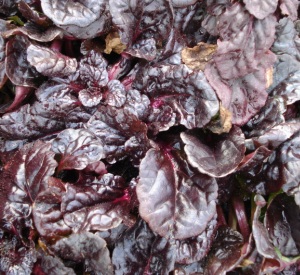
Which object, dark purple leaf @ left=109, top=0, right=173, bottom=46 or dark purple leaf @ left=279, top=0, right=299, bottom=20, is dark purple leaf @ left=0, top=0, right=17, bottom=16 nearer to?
dark purple leaf @ left=109, top=0, right=173, bottom=46

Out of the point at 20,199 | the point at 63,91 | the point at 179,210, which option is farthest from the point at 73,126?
the point at 179,210

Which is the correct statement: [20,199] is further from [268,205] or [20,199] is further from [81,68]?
[268,205]

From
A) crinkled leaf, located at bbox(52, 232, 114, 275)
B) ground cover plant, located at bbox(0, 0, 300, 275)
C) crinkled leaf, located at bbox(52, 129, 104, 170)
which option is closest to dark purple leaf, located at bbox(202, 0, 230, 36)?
ground cover plant, located at bbox(0, 0, 300, 275)

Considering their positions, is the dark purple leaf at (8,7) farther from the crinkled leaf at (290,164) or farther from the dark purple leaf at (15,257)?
the crinkled leaf at (290,164)

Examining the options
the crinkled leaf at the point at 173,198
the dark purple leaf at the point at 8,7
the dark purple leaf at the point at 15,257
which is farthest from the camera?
the dark purple leaf at the point at 8,7

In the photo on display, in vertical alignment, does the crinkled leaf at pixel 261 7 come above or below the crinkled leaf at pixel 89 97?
above

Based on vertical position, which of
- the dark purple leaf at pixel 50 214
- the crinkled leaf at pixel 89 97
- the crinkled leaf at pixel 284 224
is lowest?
the crinkled leaf at pixel 284 224

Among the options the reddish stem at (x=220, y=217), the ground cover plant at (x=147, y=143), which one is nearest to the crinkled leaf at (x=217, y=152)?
the ground cover plant at (x=147, y=143)

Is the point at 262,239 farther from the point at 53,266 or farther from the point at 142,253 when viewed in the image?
the point at 53,266
